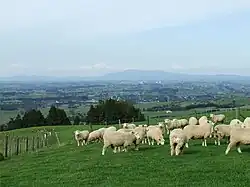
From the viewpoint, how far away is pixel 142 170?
63.8 feet

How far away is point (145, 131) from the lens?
3052cm

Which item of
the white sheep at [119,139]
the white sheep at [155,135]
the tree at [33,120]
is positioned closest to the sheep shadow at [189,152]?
the white sheep at [119,139]

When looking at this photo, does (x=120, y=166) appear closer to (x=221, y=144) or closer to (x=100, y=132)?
(x=221, y=144)

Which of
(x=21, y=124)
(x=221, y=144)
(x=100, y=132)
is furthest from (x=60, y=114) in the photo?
(x=221, y=144)

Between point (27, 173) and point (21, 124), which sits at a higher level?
point (27, 173)

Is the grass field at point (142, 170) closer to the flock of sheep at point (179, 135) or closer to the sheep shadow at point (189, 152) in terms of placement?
the sheep shadow at point (189, 152)

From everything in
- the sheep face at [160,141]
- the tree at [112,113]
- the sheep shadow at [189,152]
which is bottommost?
the tree at [112,113]

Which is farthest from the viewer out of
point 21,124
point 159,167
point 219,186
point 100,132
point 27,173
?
point 21,124

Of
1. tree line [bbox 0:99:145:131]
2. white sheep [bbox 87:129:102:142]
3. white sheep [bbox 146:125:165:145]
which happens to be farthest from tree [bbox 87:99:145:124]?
white sheep [bbox 146:125:165:145]

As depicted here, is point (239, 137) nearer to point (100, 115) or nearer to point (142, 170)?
point (142, 170)

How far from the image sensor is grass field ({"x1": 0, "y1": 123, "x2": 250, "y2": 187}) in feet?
56.0

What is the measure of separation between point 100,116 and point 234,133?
6306cm

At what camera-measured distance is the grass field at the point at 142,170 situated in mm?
17078

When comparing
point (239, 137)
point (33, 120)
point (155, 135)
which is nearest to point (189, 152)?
point (239, 137)
